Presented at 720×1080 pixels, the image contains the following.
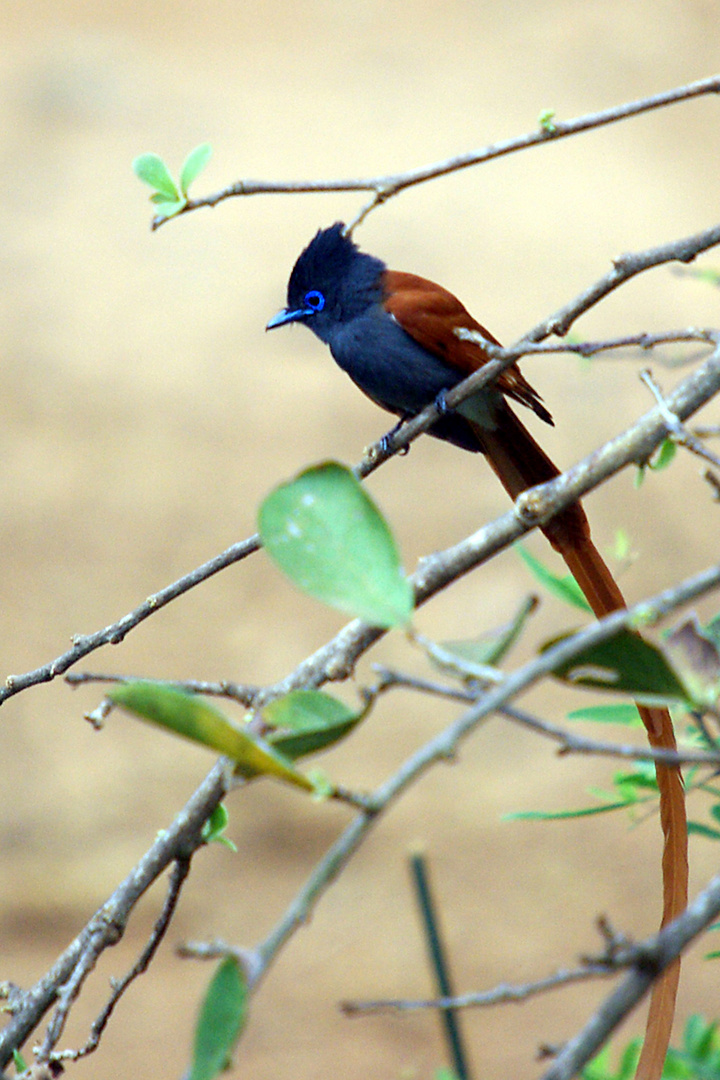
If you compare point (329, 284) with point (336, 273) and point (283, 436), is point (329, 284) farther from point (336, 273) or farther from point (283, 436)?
point (283, 436)

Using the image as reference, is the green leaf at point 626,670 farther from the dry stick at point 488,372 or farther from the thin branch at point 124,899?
the dry stick at point 488,372

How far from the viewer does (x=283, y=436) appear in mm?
4605

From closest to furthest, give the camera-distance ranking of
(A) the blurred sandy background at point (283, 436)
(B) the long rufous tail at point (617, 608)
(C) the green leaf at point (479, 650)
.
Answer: (C) the green leaf at point (479, 650) < (B) the long rufous tail at point (617, 608) < (A) the blurred sandy background at point (283, 436)

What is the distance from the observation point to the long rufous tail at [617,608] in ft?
2.40

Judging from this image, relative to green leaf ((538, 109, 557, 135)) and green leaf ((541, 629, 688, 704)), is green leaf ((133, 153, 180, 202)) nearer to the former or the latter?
green leaf ((538, 109, 557, 135))

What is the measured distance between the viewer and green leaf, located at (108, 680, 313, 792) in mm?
507

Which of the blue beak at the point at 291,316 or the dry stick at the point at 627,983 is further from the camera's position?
the blue beak at the point at 291,316

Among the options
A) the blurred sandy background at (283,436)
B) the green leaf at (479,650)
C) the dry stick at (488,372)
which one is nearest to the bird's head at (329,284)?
the dry stick at (488,372)

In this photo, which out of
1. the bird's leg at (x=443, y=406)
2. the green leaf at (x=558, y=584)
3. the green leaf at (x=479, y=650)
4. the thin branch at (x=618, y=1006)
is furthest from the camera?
the green leaf at (x=558, y=584)

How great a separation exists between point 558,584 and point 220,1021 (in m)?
1.04

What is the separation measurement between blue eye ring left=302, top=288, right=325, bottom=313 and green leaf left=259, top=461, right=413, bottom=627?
4.22 ft

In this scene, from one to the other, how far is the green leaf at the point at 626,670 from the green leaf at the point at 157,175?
0.70 m

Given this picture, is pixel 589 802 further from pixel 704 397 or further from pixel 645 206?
pixel 704 397

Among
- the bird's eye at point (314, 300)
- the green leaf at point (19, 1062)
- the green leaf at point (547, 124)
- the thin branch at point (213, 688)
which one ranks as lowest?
the green leaf at point (19, 1062)
